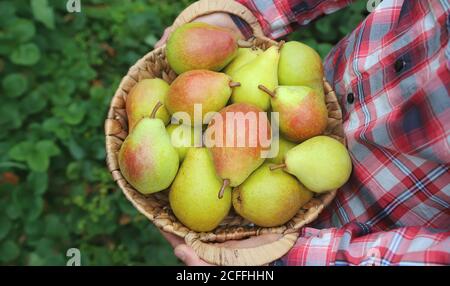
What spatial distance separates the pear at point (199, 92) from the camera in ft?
2.75

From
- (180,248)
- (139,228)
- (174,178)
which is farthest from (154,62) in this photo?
(139,228)

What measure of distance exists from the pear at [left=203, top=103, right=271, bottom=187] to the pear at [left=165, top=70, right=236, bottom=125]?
3 centimetres

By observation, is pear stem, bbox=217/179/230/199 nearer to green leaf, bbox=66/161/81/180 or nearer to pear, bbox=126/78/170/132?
pear, bbox=126/78/170/132

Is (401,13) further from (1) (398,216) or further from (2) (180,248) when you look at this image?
(2) (180,248)

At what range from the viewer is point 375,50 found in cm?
84

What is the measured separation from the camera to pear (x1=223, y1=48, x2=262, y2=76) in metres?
0.93

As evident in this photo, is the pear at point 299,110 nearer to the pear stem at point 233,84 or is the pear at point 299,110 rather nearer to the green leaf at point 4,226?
the pear stem at point 233,84

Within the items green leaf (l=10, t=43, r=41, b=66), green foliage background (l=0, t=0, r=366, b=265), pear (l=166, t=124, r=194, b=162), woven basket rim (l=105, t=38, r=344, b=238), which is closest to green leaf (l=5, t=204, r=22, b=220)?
green foliage background (l=0, t=0, r=366, b=265)

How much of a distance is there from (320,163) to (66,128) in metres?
0.79

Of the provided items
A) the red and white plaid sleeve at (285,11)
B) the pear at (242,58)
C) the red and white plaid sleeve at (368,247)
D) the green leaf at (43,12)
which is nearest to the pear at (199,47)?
the pear at (242,58)

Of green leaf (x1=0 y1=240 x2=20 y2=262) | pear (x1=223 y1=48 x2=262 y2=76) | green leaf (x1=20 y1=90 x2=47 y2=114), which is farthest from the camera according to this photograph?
green leaf (x1=20 y1=90 x2=47 y2=114)

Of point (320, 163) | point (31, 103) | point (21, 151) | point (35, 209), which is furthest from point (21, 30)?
point (320, 163)

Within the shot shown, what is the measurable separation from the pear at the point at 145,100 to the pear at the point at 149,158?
0.12ft

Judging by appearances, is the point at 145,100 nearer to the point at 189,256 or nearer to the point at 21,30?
the point at 189,256
